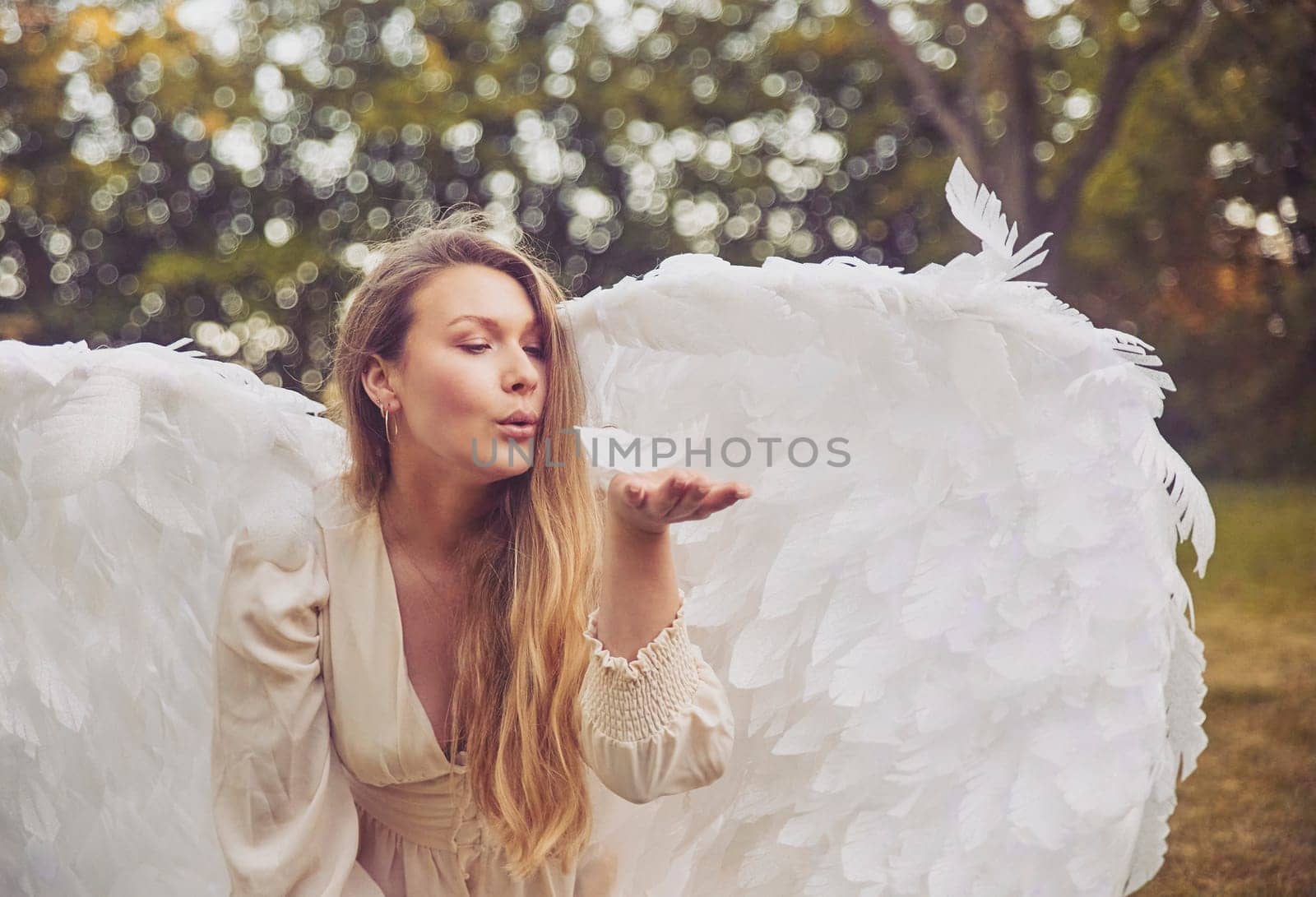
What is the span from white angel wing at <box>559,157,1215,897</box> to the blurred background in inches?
240

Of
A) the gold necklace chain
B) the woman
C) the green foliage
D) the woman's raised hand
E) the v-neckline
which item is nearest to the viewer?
the woman's raised hand

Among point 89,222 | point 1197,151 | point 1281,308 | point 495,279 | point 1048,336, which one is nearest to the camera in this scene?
point 1048,336

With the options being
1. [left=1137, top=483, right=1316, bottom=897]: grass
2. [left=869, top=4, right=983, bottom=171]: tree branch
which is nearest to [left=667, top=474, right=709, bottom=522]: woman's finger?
[left=1137, top=483, right=1316, bottom=897]: grass

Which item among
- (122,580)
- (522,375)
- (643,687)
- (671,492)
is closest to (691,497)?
(671,492)

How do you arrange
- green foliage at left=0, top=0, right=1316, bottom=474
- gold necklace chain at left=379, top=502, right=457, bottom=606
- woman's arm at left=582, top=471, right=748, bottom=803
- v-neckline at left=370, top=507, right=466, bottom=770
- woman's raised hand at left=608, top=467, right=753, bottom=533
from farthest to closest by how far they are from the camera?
green foliage at left=0, top=0, right=1316, bottom=474, gold necklace chain at left=379, top=502, right=457, bottom=606, v-neckline at left=370, top=507, right=466, bottom=770, woman's arm at left=582, top=471, right=748, bottom=803, woman's raised hand at left=608, top=467, right=753, bottom=533

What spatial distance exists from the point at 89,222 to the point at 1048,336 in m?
11.3

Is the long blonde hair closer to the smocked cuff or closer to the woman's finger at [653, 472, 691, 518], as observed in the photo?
the smocked cuff

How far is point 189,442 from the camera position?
1.89 metres

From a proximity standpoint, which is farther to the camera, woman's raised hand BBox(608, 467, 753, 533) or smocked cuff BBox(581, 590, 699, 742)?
smocked cuff BBox(581, 590, 699, 742)

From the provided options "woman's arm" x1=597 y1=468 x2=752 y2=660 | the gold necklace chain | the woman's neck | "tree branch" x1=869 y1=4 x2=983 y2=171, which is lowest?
"tree branch" x1=869 y1=4 x2=983 y2=171

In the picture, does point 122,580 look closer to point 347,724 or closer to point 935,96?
point 347,724

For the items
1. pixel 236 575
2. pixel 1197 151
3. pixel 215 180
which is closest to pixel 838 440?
pixel 236 575

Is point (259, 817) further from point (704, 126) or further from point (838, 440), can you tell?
point (704, 126)

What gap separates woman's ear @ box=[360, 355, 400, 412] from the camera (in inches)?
73.6
